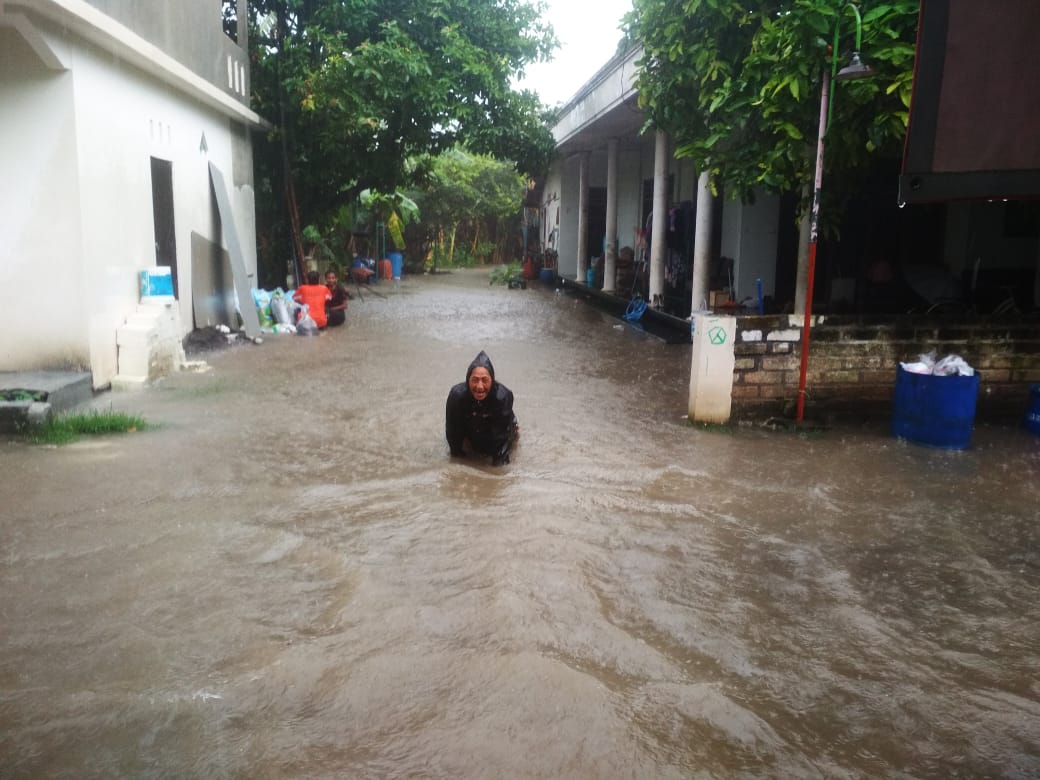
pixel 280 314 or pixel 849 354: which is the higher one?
pixel 849 354

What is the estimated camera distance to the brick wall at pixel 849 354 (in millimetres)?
7922

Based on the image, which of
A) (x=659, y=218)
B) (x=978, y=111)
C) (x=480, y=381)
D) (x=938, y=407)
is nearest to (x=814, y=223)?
(x=938, y=407)

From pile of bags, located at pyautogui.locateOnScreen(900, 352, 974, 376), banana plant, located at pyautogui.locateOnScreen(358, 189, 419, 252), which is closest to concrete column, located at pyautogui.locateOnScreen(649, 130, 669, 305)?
pile of bags, located at pyautogui.locateOnScreen(900, 352, 974, 376)

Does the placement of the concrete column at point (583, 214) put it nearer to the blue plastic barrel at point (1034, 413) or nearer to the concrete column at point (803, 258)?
the concrete column at point (803, 258)

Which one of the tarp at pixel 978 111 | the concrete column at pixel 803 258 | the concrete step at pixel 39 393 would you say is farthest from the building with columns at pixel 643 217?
the concrete step at pixel 39 393

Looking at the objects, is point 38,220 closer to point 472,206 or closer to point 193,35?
point 193,35

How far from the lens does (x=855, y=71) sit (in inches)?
260

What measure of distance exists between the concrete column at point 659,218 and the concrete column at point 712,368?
704 cm

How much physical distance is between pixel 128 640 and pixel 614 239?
616 inches

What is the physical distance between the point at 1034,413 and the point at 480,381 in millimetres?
4940

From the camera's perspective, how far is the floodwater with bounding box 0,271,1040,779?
325cm

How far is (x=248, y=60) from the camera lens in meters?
15.0

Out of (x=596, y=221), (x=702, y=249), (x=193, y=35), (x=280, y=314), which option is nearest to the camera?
(x=193, y=35)

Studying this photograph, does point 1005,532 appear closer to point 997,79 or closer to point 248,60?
point 997,79
